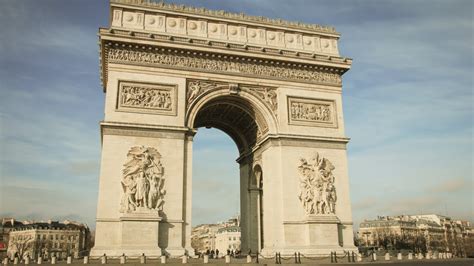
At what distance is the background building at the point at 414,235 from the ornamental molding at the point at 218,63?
60786 mm

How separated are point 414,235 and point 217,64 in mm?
83013

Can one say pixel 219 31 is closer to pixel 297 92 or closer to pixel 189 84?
pixel 189 84

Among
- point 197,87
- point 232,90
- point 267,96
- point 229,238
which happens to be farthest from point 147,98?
point 229,238

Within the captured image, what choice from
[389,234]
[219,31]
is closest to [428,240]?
[389,234]

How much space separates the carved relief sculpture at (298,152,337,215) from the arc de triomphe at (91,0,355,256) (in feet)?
0.19

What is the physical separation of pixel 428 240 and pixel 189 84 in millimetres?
86670

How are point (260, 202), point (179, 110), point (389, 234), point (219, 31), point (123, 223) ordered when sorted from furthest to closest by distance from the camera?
point (389, 234) → point (260, 202) → point (219, 31) → point (179, 110) → point (123, 223)

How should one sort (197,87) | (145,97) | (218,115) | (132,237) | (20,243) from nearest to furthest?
1. (132,237)
2. (145,97)
3. (197,87)
4. (218,115)
5. (20,243)

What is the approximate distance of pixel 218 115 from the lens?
28.9m

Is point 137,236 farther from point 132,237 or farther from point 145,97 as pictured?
point 145,97

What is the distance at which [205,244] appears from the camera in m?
122

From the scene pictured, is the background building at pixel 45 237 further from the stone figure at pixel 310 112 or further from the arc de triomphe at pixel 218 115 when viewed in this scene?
the stone figure at pixel 310 112

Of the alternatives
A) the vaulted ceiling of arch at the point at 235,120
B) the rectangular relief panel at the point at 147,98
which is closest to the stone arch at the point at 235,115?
the vaulted ceiling of arch at the point at 235,120

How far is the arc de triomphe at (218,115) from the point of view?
21.7 meters
